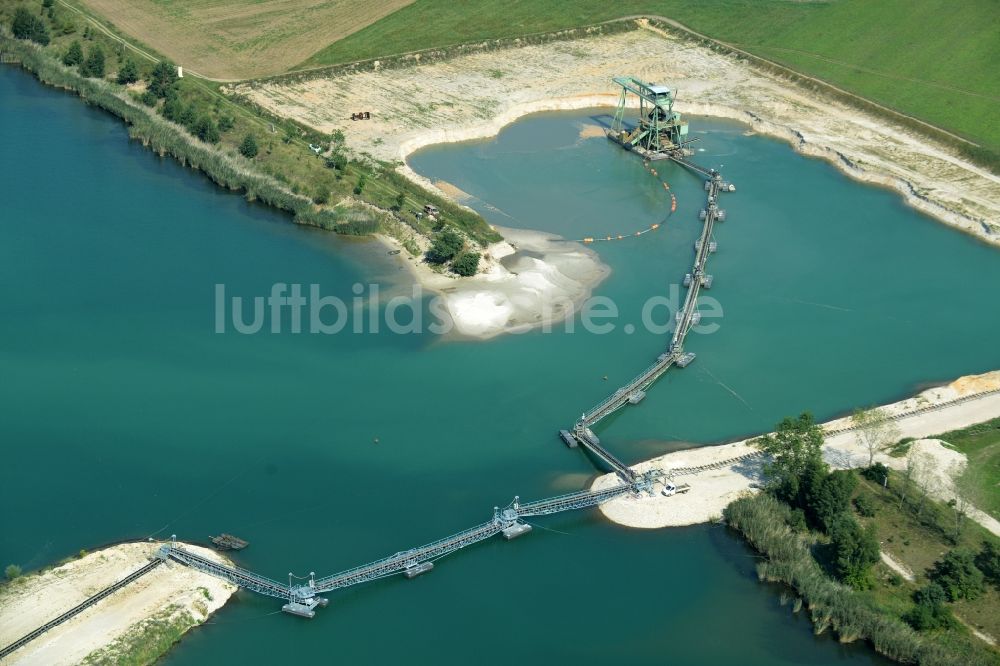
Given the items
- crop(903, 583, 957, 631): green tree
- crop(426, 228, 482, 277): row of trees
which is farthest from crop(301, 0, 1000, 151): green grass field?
crop(903, 583, 957, 631): green tree

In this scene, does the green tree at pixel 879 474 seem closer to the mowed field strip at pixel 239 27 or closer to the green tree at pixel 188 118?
the green tree at pixel 188 118

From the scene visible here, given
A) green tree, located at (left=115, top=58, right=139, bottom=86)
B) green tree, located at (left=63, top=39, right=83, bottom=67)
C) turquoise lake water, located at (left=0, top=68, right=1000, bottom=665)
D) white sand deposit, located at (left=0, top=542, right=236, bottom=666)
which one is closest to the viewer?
white sand deposit, located at (left=0, top=542, right=236, bottom=666)

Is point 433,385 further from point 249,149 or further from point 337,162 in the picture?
point 249,149

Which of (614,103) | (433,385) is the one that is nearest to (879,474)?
(433,385)

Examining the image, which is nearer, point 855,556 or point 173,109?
point 855,556

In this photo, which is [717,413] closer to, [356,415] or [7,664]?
[356,415]

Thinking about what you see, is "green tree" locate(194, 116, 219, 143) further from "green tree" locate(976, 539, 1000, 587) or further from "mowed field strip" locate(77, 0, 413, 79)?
"green tree" locate(976, 539, 1000, 587)
